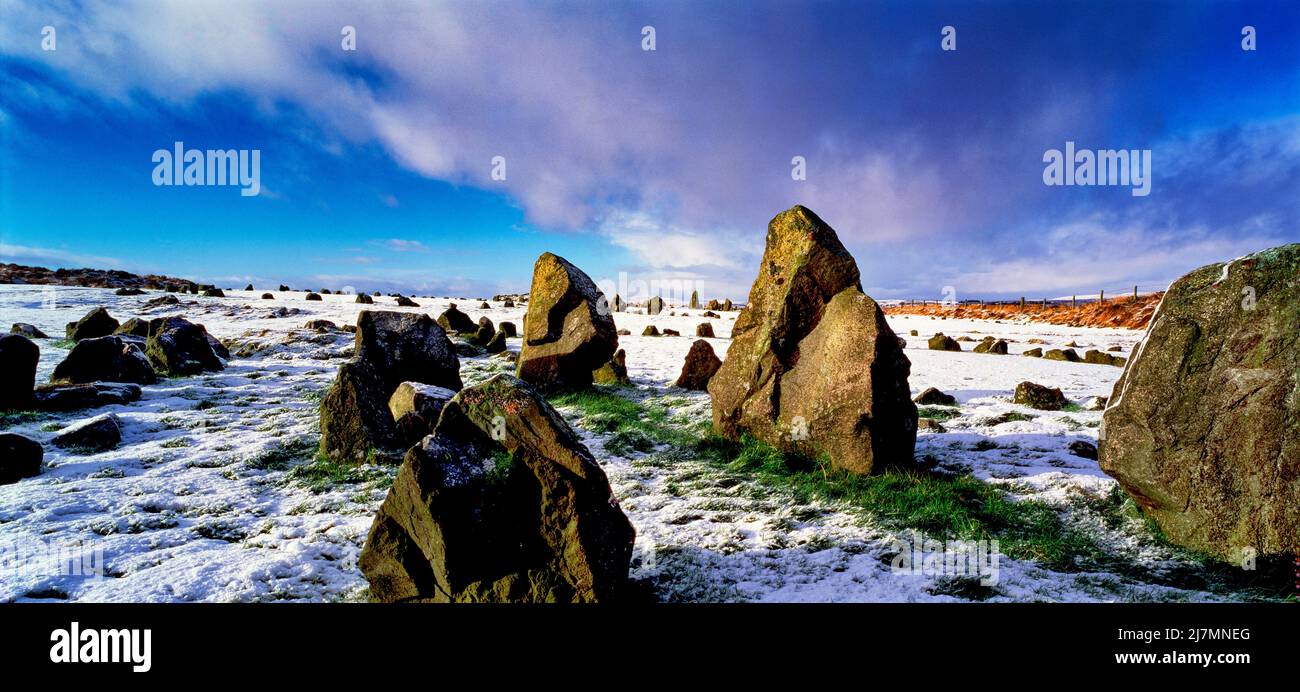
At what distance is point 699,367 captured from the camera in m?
12.2

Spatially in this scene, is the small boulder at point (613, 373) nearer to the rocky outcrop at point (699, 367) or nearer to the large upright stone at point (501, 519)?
the rocky outcrop at point (699, 367)

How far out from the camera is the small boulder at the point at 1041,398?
31.6ft

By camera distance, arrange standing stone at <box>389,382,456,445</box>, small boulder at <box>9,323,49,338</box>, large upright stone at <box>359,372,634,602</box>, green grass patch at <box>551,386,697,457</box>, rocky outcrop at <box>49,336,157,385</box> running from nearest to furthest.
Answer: large upright stone at <box>359,372,634,602</box>
standing stone at <box>389,382,456,445</box>
green grass patch at <box>551,386,697,457</box>
rocky outcrop at <box>49,336,157,385</box>
small boulder at <box>9,323,49,338</box>

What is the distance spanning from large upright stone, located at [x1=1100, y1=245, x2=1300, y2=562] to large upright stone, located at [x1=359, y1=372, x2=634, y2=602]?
4.82 metres

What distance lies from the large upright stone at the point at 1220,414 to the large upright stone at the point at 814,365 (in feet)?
6.94

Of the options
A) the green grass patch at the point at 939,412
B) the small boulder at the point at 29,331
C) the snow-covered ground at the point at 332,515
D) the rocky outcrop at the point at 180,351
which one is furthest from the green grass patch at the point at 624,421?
the small boulder at the point at 29,331

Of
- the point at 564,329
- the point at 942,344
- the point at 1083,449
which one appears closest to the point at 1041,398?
the point at 1083,449

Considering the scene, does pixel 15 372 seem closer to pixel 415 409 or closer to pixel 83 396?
pixel 83 396

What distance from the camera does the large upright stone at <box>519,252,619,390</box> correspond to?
11898 mm

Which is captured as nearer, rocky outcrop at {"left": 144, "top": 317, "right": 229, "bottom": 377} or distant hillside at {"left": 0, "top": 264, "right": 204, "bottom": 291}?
rocky outcrop at {"left": 144, "top": 317, "right": 229, "bottom": 377}

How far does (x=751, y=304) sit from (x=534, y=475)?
18.7 ft

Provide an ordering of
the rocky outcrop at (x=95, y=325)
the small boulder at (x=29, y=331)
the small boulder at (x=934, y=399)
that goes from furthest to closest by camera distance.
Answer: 1. the small boulder at (x=29, y=331)
2. the rocky outcrop at (x=95, y=325)
3. the small boulder at (x=934, y=399)

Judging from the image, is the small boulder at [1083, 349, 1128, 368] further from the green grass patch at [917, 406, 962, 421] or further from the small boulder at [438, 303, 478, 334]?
the small boulder at [438, 303, 478, 334]

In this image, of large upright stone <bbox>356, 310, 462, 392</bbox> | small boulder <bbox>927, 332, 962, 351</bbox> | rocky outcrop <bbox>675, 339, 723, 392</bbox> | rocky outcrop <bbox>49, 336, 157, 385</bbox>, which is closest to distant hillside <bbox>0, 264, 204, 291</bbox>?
rocky outcrop <bbox>49, 336, 157, 385</bbox>
